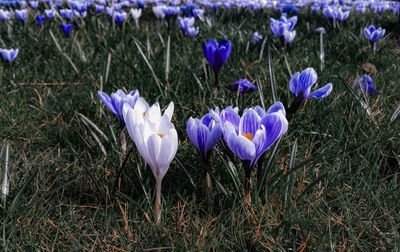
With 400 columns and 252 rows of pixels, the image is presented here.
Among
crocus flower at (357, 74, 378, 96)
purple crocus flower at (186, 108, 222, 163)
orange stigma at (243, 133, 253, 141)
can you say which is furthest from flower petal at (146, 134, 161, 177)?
crocus flower at (357, 74, 378, 96)

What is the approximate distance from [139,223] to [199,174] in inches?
12.1

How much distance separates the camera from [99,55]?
11.4 feet

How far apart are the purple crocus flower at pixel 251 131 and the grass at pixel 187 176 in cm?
14

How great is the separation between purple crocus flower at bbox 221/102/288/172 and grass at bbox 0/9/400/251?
0.46ft

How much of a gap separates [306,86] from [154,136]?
2.42 ft

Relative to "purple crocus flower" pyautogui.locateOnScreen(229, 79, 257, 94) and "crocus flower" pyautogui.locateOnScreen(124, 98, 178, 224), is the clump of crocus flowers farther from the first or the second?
"purple crocus flower" pyautogui.locateOnScreen(229, 79, 257, 94)

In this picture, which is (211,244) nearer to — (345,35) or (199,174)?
(199,174)

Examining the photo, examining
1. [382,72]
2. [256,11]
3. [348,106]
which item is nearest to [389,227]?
[348,106]

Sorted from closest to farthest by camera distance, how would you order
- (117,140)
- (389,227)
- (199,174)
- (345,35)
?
(389,227)
(199,174)
(117,140)
(345,35)

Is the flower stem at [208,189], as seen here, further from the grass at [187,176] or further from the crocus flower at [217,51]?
the crocus flower at [217,51]

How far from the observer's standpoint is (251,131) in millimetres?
1456

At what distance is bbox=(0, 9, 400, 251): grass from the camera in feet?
4.96

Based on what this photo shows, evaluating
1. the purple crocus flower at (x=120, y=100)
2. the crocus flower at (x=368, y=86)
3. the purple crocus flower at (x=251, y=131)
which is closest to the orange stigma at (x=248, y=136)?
the purple crocus flower at (x=251, y=131)

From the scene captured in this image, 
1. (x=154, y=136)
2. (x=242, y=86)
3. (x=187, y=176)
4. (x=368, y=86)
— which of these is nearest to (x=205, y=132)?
(x=154, y=136)
